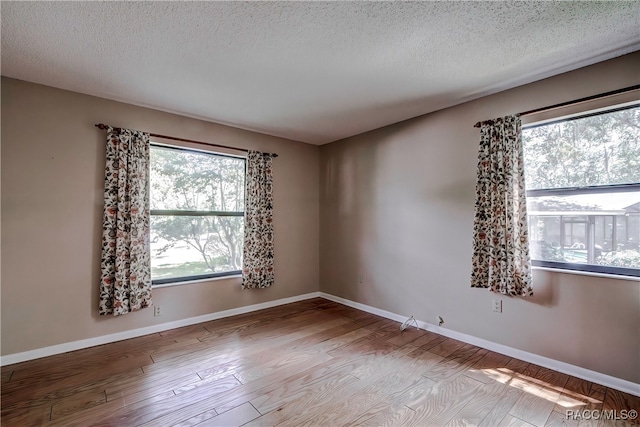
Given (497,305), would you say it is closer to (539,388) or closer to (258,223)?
(539,388)

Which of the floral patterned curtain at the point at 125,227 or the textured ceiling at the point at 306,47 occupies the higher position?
the textured ceiling at the point at 306,47

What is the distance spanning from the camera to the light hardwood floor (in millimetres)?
1947

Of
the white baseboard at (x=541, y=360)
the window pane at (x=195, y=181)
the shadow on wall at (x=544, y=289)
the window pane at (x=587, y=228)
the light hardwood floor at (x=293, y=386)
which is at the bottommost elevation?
the light hardwood floor at (x=293, y=386)

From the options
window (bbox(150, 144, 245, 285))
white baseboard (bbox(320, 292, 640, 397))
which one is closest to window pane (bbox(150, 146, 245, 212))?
window (bbox(150, 144, 245, 285))

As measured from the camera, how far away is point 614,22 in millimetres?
1887

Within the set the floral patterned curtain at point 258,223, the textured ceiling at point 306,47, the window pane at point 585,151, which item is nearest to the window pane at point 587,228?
the window pane at point 585,151

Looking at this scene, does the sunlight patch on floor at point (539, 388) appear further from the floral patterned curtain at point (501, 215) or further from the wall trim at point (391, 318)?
Answer: the floral patterned curtain at point (501, 215)

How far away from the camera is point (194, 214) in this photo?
3.68 m

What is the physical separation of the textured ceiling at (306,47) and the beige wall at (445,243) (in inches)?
11.3

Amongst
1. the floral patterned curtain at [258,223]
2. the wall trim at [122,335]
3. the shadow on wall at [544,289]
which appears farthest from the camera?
the floral patterned curtain at [258,223]

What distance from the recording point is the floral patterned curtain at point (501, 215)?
8.68ft

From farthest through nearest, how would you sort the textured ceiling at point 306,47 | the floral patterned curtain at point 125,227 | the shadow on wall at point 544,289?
the floral patterned curtain at point 125,227
the shadow on wall at point 544,289
the textured ceiling at point 306,47

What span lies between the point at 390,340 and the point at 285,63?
2.89m

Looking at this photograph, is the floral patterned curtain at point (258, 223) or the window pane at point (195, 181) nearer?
the window pane at point (195, 181)
